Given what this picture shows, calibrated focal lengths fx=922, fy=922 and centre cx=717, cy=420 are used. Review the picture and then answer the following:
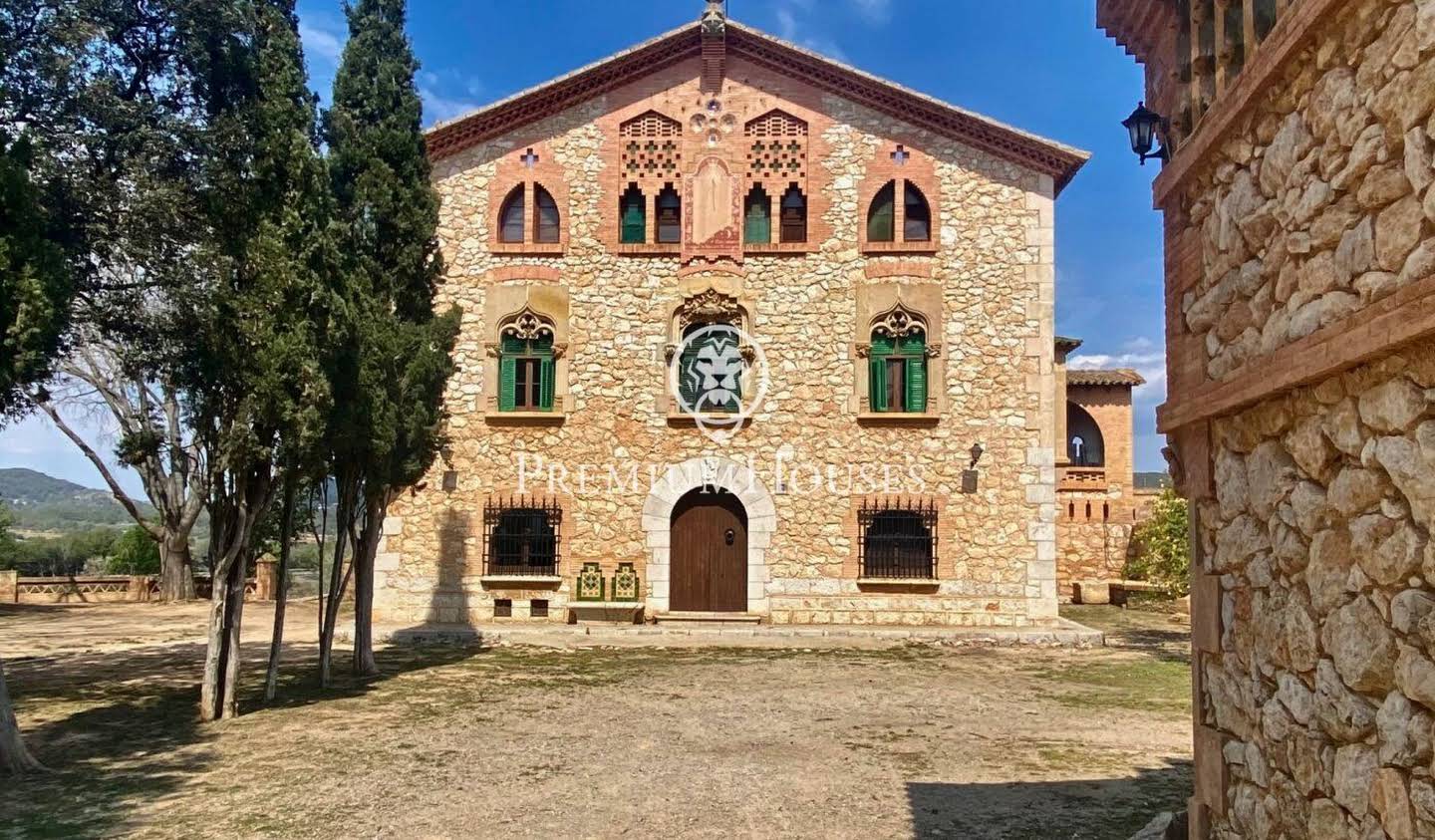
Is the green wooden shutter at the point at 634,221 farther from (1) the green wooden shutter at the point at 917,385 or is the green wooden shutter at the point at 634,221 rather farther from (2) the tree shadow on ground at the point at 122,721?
(2) the tree shadow on ground at the point at 122,721

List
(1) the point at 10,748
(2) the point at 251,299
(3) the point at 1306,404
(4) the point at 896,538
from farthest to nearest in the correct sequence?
1. (4) the point at 896,538
2. (2) the point at 251,299
3. (1) the point at 10,748
4. (3) the point at 1306,404

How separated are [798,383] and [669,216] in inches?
147

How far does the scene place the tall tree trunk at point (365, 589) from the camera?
36.3 feet

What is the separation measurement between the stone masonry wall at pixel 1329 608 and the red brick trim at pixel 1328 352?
0.06 m

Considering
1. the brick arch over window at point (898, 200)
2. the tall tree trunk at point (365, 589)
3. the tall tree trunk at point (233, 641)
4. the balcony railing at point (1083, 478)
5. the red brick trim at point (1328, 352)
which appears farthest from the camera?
the balcony railing at point (1083, 478)

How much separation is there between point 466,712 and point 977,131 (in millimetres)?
12370

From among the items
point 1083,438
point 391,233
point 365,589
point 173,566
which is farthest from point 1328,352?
point 173,566

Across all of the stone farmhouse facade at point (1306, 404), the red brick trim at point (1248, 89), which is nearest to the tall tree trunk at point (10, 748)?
the stone farmhouse facade at point (1306, 404)

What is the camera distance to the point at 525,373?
15969 mm

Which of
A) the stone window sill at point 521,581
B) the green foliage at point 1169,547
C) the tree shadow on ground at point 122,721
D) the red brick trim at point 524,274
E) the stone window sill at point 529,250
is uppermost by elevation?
the stone window sill at point 529,250

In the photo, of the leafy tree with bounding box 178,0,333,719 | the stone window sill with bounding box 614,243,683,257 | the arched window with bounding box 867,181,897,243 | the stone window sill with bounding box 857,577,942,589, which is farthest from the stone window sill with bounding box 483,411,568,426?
the leafy tree with bounding box 178,0,333,719

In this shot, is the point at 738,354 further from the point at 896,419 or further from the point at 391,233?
the point at 391,233

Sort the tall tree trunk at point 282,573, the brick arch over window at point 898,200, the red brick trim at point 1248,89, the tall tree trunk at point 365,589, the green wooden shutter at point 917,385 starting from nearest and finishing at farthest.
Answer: the red brick trim at point 1248,89, the tall tree trunk at point 282,573, the tall tree trunk at point 365,589, the green wooden shutter at point 917,385, the brick arch over window at point 898,200

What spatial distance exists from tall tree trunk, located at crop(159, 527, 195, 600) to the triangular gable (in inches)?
501
